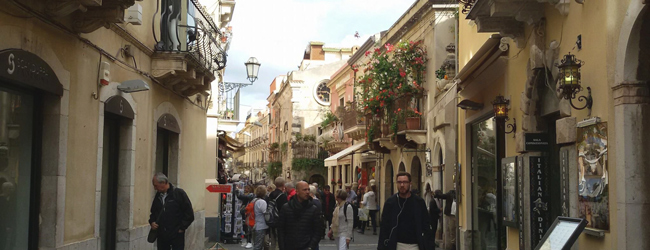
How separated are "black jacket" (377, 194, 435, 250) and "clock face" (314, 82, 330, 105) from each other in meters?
45.7

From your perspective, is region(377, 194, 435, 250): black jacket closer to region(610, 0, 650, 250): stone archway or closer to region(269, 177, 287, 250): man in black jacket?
region(610, 0, 650, 250): stone archway

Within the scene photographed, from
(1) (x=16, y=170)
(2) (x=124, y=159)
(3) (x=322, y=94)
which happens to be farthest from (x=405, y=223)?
(3) (x=322, y=94)

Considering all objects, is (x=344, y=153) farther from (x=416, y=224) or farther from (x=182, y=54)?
(x=416, y=224)

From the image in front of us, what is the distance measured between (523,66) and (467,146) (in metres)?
5.40

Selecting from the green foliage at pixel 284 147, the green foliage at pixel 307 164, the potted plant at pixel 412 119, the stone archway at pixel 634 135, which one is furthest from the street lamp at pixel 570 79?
the green foliage at pixel 284 147

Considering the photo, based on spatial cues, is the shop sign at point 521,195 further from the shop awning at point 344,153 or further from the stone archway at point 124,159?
the shop awning at point 344,153

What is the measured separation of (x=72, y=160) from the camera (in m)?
8.78

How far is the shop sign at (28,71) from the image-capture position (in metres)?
6.82

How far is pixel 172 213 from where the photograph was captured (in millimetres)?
9766

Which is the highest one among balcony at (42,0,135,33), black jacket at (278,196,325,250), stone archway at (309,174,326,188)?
balcony at (42,0,135,33)

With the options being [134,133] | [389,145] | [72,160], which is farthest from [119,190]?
[389,145]

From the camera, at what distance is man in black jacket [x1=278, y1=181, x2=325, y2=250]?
9656 mm

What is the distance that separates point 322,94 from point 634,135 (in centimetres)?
4858

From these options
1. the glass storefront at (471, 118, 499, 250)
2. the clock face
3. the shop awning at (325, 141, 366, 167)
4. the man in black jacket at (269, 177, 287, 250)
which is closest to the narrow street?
the glass storefront at (471, 118, 499, 250)
